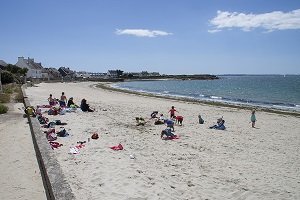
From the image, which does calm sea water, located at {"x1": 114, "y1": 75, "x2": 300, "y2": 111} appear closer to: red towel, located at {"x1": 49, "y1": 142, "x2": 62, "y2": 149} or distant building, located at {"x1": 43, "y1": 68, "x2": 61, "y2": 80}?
red towel, located at {"x1": 49, "y1": 142, "x2": 62, "y2": 149}

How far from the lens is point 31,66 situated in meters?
96.9

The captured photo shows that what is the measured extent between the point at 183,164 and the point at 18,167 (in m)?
4.64

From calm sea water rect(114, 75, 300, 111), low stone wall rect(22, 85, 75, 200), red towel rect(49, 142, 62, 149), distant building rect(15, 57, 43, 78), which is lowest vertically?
calm sea water rect(114, 75, 300, 111)

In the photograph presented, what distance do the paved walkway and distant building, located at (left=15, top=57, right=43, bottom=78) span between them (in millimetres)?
82729

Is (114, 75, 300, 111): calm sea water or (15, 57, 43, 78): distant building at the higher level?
(15, 57, 43, 78): distant building

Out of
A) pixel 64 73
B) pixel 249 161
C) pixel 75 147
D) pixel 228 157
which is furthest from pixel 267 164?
pixel 64 73

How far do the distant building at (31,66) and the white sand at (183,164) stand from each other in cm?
8293

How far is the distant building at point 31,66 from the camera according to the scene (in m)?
92.6

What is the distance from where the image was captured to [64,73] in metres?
138

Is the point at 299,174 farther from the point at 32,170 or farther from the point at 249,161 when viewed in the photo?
the point at 32,170

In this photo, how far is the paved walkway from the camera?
7632 mm

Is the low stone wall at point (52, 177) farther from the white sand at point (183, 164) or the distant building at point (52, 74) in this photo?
the distant building at point (52, 74)

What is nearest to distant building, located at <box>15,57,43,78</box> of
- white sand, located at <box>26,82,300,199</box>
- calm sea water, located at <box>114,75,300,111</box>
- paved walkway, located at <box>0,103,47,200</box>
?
calm sea water, located at <box>114,75,300,111</box>

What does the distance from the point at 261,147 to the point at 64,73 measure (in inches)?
5186
